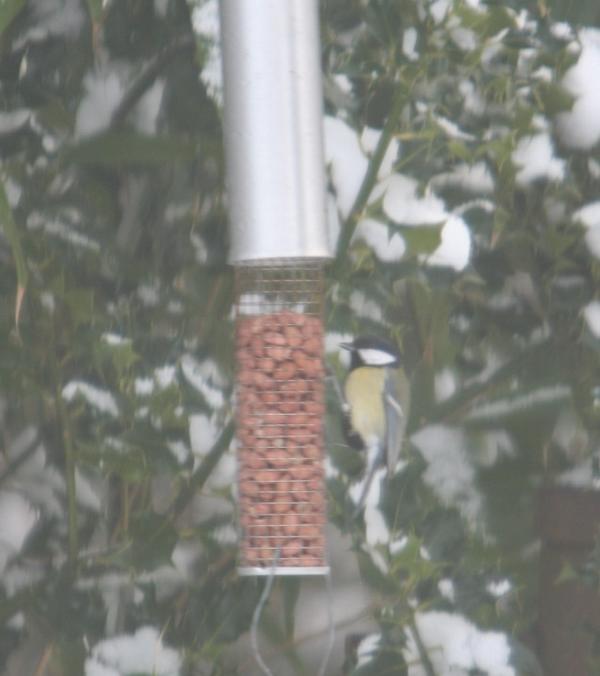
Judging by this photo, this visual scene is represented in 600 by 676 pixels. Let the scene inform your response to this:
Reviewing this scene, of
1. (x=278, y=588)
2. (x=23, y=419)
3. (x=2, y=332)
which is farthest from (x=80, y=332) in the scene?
(x=278, y=588)

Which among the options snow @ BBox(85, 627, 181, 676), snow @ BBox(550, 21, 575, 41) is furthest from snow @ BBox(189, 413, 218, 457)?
snow @ BBox(550, 21, 575, 41)

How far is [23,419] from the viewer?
1.65m

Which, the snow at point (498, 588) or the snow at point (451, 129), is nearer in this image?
the snow at point (451, 129)

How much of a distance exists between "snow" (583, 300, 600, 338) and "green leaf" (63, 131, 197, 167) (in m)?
0.50

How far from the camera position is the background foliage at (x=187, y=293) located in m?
1.50

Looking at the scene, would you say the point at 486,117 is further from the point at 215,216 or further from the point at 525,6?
the point at 215,216

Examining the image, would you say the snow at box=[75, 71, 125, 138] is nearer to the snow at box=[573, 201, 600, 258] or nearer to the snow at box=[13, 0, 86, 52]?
the snow at box=[13, 0, 86, 52]

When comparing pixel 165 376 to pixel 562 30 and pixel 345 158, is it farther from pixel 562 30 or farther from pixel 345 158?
pixel 562 30

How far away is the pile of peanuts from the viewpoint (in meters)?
1.24

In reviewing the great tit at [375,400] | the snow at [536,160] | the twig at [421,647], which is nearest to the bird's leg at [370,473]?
the great tit at [375,400]

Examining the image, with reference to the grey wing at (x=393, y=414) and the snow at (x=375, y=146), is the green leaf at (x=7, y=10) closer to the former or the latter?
the snow at (x=375, y=146)

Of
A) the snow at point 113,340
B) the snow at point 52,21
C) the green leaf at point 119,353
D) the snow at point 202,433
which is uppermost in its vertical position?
the snow at point 52,21

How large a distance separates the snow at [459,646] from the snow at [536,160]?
1.67 ft

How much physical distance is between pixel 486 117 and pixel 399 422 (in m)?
0.37
